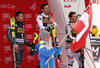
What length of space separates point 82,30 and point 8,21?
294 centimetres

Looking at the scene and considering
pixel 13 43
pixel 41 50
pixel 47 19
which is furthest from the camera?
pixel 47 19

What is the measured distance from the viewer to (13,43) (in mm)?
5516

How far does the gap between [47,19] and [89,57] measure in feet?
6.82

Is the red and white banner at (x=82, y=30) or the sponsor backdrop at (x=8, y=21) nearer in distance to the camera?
the red and white banner at (x=82, y=30)

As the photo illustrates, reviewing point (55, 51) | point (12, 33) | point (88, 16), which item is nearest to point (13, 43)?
point (12, 33)

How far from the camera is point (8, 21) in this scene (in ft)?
23.0

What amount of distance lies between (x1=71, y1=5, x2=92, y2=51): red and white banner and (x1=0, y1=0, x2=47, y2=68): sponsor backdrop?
89.0 inches

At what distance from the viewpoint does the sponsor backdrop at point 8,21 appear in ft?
22.8

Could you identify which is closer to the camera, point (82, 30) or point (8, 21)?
point (82, 30)

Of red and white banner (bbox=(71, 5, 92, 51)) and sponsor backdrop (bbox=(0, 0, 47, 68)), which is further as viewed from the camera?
sponsor backdrop (bbox=(0, 0, 47, 68))

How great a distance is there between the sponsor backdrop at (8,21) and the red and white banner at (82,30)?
226 cm

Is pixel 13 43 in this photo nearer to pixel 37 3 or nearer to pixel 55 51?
pixel 55 51

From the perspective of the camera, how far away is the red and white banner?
15.0 ft

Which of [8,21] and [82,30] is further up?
[8,21]
